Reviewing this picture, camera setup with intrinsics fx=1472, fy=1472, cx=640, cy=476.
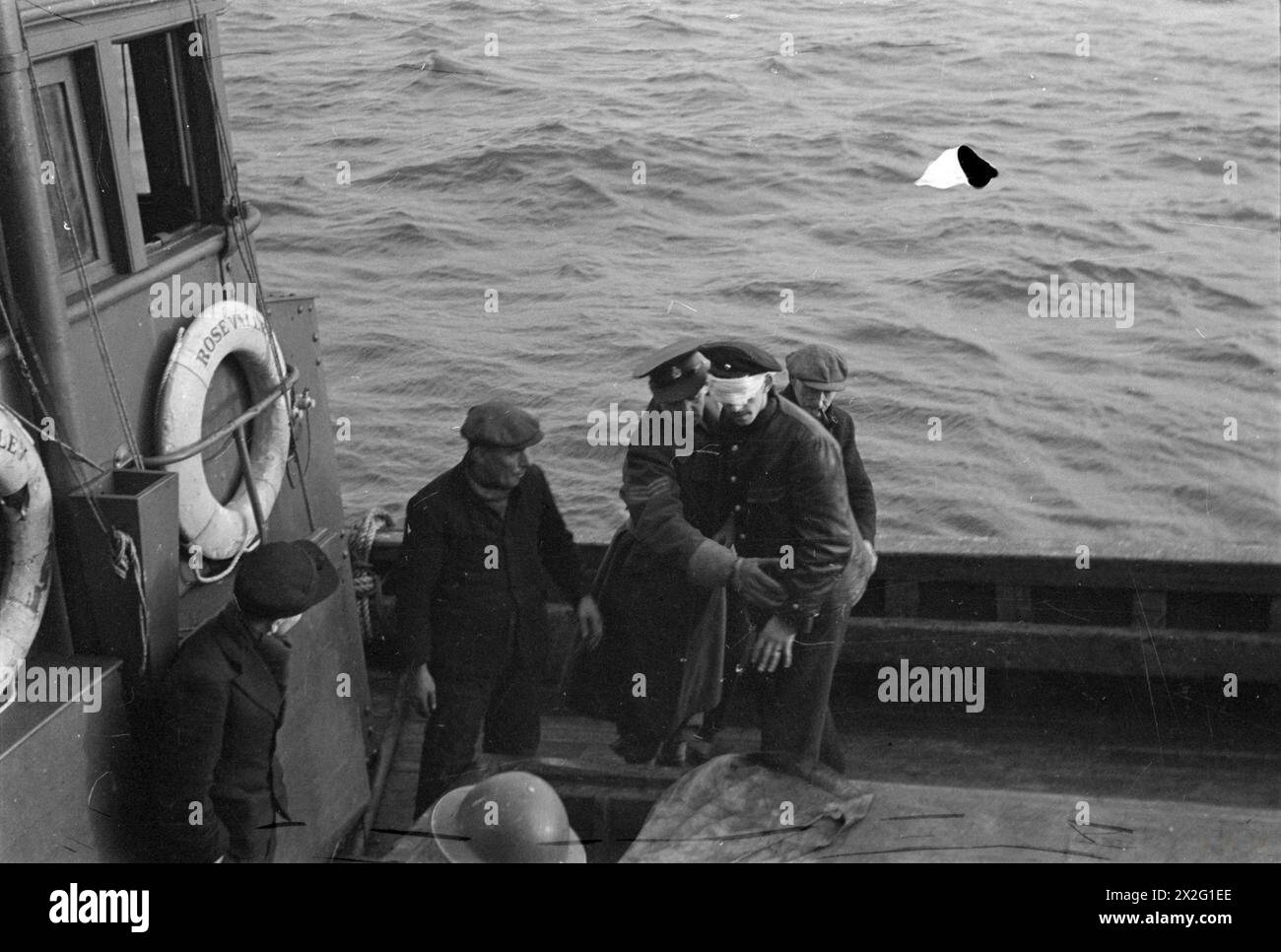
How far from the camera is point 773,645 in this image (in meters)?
4.95

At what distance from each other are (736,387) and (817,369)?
383 mm

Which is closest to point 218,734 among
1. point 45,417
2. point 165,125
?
point 45,417

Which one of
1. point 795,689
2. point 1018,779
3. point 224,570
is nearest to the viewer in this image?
point 224,570

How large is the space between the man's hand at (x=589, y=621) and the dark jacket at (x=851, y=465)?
0.92 metres

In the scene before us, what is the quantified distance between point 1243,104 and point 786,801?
1044cm

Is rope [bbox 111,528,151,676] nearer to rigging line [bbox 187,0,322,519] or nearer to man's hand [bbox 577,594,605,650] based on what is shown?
rigging line [bbox 187,0,322,519]

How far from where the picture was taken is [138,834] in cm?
416

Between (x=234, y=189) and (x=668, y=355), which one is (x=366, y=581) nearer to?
(x=234, y=189)

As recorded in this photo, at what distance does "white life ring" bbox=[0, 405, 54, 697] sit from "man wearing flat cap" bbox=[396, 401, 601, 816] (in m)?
1.23

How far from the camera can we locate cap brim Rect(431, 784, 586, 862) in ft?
→ 13.4

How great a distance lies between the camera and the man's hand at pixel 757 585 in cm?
474

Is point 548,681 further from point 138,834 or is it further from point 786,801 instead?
point 138,834

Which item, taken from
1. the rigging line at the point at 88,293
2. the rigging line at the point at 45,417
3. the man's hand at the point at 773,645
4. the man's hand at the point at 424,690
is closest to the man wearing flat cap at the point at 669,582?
the man's hand at the point at 773,645
